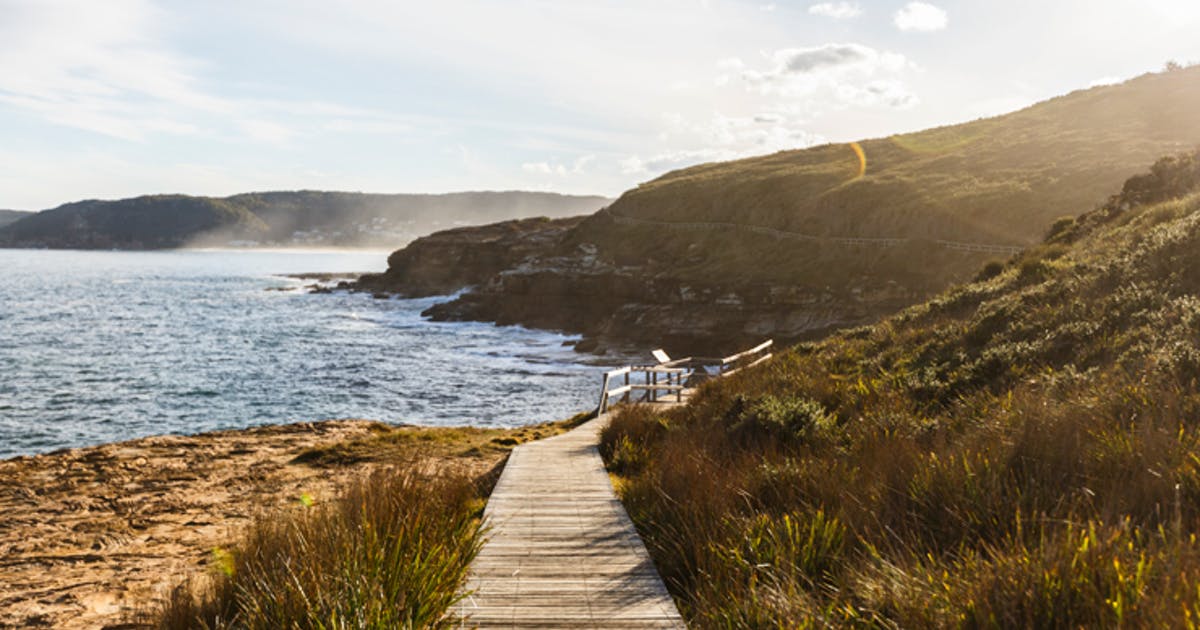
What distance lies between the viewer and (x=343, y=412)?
27.5 metres

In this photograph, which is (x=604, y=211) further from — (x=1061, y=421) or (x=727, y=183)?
(x=1061, y=421)

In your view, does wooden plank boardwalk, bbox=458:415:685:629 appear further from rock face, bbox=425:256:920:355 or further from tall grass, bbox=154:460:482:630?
rock face, bbox=425:256:920:355

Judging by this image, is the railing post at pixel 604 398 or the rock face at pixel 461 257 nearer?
the railing post at pixel 604 398

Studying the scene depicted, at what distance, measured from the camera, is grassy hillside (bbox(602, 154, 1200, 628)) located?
3.46 metres

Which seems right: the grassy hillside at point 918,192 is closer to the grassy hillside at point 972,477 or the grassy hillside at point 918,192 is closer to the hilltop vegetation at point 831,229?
the hilltop vegetation at point 831,229

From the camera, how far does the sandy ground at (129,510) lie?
786 cm

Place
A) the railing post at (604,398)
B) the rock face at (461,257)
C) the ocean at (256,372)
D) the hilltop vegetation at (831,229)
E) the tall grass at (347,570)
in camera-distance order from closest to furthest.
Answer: the tall grass at (347,570), the railing post at (604,398), the ocean at (256,372), the hilltop vegetation at (831,229), the rock face at (461,257)

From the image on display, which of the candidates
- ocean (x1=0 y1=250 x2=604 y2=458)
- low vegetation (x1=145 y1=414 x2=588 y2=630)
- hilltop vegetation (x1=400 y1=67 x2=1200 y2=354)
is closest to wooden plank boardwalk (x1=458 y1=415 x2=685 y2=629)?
low vegetation (x1=145 y1=414 x2=588 y2=630)

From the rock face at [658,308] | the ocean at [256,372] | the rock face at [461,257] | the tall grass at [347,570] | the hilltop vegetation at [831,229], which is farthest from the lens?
the rock face at [461,257]

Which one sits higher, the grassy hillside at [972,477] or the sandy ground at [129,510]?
the grassy hillside at [972,477]

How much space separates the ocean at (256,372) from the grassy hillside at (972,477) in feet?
56.7

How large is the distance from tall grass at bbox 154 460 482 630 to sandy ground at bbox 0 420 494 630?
57 cm

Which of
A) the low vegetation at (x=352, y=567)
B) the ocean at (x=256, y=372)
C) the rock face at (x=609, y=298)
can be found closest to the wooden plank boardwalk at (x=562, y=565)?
the low vegetation at (x=352, y=567)

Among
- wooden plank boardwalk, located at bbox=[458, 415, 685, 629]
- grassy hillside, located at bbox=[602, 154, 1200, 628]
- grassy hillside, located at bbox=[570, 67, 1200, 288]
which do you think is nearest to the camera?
grassy hillside, located at bbox=[602, 154, 1200, 628]
